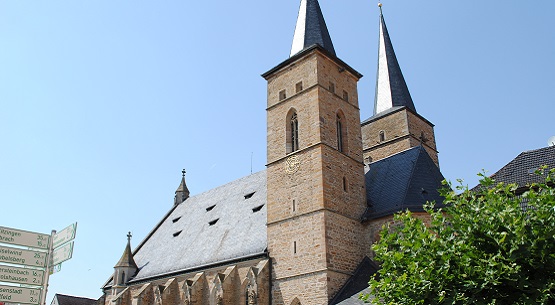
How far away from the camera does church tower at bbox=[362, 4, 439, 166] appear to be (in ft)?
92.7

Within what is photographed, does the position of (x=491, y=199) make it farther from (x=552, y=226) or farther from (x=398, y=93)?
(x=398, y=93)

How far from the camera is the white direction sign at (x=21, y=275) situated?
676cm

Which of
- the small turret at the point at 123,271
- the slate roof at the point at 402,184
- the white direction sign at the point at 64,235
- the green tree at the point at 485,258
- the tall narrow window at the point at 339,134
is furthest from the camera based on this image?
the small turret at the point at 123,271

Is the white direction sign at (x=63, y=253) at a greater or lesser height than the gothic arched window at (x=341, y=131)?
lesser

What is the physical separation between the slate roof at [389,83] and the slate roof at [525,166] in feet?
36.7

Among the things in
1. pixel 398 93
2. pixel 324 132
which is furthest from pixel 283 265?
pixel 398 93

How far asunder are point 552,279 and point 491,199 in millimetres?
1649

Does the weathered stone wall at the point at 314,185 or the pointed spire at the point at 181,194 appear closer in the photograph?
the weathered stone wall at the point at 314,185

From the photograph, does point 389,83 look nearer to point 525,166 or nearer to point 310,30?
point 310,30

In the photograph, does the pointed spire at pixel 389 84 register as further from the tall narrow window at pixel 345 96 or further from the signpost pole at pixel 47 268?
the signpost pole at pixel 47 268

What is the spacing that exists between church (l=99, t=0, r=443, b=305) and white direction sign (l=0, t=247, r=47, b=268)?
11.1 meters

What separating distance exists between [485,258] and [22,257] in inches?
271

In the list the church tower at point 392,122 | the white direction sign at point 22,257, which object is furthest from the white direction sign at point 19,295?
the church tower at point 392,122

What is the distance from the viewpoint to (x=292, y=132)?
67.5 feet
